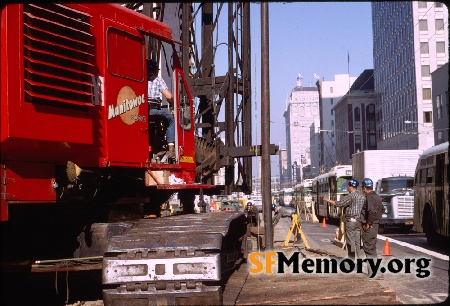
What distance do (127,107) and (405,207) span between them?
23392mm

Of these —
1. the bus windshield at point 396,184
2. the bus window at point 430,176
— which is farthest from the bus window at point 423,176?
the bus windshield at point 396,184

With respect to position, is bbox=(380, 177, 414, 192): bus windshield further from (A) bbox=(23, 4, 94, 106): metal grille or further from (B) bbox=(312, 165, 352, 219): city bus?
(A) bbox=(23, 4, 94, 106): metal grille

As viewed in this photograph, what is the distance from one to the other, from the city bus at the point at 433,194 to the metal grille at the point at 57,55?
45.5ft

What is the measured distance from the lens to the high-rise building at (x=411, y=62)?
277 feet

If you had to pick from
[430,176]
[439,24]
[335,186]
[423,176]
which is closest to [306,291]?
[430,176]

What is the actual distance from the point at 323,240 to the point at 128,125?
19336 millimetres

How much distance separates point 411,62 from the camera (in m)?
87.1

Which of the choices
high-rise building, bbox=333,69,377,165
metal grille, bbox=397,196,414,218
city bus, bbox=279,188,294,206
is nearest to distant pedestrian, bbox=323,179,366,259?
metal grille, bbox=397,196,414,218

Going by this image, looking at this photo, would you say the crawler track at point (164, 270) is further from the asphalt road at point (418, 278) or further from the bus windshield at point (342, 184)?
the bus windshield at point (342, 184)

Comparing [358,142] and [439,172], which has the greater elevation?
[358,142]

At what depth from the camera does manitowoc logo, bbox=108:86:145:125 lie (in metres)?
7.49

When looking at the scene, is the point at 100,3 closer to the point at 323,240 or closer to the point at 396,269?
the point at 396,269

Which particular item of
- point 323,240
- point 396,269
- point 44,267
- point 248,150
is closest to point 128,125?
point 44,267

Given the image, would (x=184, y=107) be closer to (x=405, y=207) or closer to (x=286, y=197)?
(x=405, y=207)
